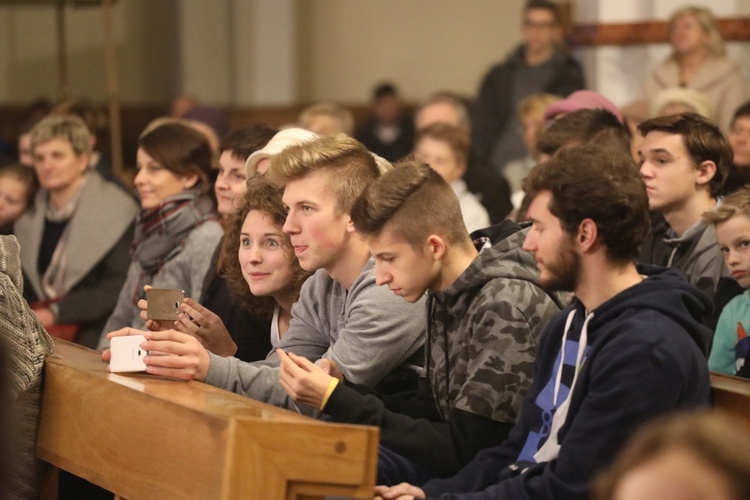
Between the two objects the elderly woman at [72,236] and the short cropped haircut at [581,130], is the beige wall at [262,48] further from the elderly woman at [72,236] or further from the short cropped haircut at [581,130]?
the short cropped haircut at [581,130]

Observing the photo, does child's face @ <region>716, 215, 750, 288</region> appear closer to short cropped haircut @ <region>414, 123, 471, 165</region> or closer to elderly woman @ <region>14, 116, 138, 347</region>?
short cropped haircut @ <region>414, 123, 471, 165</region>

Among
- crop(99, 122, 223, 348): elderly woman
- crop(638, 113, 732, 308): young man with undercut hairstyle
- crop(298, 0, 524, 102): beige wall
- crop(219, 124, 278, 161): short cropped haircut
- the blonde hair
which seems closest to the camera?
crop(638, 113, 732, 308): young man with undercut hairstyle

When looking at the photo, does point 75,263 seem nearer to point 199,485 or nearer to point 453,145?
point 453,145

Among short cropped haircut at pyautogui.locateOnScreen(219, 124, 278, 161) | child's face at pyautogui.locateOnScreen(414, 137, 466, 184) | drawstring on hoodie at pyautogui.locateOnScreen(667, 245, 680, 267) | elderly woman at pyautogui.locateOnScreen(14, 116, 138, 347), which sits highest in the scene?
short cropped haircut at pyautogui.locateOnScreen(219, 124, 278, 161)

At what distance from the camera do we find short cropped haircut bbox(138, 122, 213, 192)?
5141mm

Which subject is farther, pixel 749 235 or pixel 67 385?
pixel 749 235

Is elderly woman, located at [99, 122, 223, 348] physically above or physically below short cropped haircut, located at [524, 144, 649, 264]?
below

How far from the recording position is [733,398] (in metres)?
2.67

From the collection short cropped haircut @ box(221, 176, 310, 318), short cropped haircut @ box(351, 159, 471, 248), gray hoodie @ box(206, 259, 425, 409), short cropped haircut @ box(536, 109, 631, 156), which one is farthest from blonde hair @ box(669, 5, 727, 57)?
short cropped haircut @ box(351, 159, 471, 248)

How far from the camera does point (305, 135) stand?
4141mm

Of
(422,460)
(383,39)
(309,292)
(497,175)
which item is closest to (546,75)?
(497,175)

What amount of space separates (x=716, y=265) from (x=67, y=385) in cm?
205

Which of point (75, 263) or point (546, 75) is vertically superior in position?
point (546, 75)

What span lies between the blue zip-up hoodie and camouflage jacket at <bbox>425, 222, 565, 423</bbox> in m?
0.18
